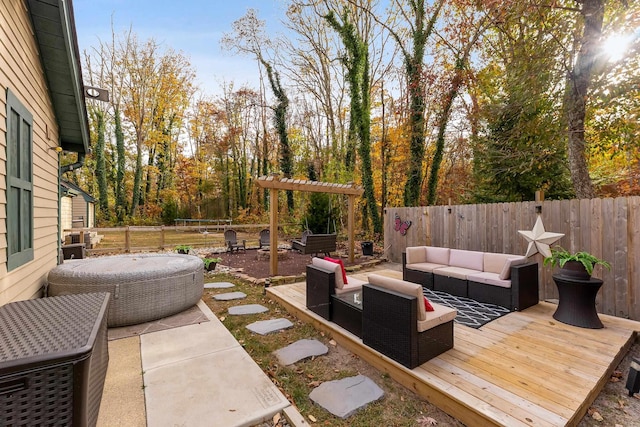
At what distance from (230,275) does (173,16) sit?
901 cm

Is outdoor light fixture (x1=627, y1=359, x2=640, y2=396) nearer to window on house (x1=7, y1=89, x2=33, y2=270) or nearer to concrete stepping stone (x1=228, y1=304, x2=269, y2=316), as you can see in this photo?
concrete stepping stone (x1=228, y1=304, x2=269, y2=316)

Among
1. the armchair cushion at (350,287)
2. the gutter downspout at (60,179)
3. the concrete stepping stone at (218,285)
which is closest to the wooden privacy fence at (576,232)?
the armchair cushion at (350,287)

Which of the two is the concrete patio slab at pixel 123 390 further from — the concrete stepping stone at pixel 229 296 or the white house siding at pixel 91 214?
the white house siding at pixel 91 214

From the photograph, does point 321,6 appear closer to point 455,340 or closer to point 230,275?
point 230,275

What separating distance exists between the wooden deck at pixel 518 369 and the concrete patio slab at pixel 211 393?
1158mm

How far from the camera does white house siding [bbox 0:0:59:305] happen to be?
2.39m

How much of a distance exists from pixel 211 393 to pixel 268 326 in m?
1.49

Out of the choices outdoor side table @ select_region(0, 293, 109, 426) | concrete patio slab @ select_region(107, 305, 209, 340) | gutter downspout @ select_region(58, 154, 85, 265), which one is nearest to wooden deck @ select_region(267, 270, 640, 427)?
concrete patio slab @ select_region(107, 305, 209, 340)

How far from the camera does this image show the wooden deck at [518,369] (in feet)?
6.74

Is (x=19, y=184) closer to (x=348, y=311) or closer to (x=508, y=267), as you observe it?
(x=348, y=311)

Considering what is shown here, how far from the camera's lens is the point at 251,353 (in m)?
3.13

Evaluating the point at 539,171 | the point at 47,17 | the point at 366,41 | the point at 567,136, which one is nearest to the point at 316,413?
the point at 47,17

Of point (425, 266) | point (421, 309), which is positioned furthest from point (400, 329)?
point (425, 266)

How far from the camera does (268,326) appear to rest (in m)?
3.83
